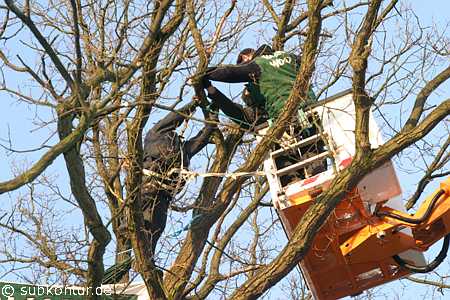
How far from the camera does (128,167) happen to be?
771cm

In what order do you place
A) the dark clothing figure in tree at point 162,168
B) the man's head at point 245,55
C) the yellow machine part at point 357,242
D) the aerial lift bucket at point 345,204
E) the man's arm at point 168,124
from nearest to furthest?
1. the aerial lift bucket at point 345,204
2. the yellow machine part at point 357,242
3. the dark clothing figure in tree at point 162,168
4. the man's arm at point 168,124
5. the man's head at point 245,55

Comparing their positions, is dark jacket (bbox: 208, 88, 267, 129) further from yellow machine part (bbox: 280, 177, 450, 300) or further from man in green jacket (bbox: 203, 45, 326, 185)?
yellow machine part (bbox: 280, 177, 450, 300)

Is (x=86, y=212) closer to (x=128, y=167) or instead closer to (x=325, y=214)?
(x=128, y=167)

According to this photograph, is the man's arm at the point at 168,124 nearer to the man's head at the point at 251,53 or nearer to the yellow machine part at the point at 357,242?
the man's head at the point at 251,53

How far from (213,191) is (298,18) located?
2342 millimetres

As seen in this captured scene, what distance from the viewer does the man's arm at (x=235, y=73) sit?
8773mm

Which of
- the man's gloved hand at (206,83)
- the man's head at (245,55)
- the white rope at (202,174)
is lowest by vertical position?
the white rope at (202,174)

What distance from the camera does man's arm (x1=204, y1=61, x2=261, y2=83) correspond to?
8773 millimetres

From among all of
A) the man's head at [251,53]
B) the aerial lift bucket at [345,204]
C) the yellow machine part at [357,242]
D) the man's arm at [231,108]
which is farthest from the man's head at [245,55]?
the yellow machine part at [357,242]

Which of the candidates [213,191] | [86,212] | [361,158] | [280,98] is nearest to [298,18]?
[280,98]

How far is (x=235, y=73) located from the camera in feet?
29.0

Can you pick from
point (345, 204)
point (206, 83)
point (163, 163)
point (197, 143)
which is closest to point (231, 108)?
point (206, 83)

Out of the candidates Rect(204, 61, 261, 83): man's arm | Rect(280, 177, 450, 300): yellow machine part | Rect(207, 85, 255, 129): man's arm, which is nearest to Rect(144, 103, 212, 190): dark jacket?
Rect(207, 85, 255, 129): man's arm

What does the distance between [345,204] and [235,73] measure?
1.52 m
